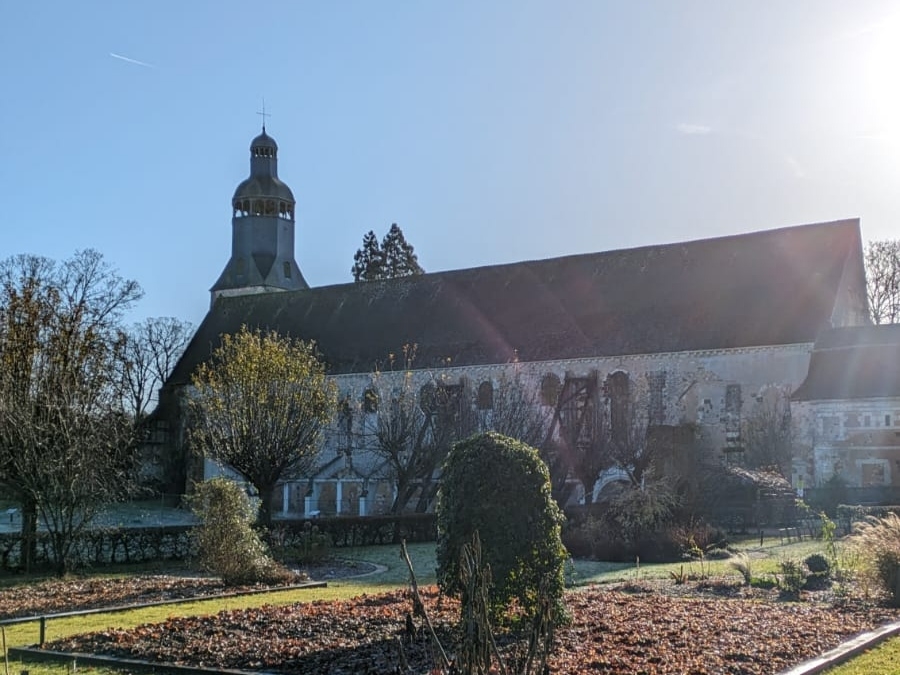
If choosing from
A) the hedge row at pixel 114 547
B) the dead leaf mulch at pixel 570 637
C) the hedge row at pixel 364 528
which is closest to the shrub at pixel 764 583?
the dead leaf mulch at pixel 570 637

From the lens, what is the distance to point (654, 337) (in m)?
37.7

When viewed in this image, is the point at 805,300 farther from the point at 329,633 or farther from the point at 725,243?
the point at 329,633

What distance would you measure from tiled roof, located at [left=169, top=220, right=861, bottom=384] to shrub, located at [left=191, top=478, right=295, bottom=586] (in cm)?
2337

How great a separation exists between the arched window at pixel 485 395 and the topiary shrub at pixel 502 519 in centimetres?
2769

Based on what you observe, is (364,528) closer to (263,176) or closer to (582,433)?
(582,433)

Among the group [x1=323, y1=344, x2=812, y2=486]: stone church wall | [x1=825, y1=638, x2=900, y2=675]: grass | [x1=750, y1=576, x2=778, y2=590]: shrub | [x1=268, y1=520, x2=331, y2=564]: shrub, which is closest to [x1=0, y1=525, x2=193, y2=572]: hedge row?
[x1=268, y1=520, x2=331, y2=564]: shrub

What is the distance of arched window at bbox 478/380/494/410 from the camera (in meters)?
38.8

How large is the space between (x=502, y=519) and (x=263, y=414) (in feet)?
58.3

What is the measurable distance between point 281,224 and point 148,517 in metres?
19.8

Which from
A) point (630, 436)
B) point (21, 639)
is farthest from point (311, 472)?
point (21, 639)

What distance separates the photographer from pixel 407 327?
145 feet

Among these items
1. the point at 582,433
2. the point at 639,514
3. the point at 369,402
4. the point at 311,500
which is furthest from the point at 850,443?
the point at 311,500

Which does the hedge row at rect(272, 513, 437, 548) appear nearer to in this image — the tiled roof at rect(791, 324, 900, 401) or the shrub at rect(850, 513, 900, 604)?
the tiled roof at rect(791, 324, 900, 401)

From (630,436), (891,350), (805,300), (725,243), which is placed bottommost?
(630,436)
